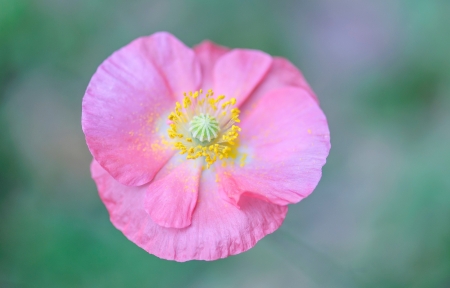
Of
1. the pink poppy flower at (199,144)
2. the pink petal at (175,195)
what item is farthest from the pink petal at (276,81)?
the pink petal at (175,195)

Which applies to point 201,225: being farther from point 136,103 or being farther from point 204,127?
point 136,103

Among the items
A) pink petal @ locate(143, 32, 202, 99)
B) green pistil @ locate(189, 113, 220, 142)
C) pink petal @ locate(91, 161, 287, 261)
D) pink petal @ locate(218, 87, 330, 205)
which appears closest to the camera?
pink petal @ locate(91, 161, 287, 261)

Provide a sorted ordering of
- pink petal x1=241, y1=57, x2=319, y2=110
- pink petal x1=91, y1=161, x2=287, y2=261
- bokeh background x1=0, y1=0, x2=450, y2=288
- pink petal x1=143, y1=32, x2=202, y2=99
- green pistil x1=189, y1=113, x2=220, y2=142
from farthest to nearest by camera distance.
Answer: bokeh background x1=0, y1=0, x2=450, y2=288 < pink petal x1=241, y1=57, x2=319, y2=110 < pink petal x1=143, y1=32, x2=202, y2=99 < green pistil x1=189, y1=113, x2=220, y2=142 < pink petal x1=91, y1=161, x2=287, y2=261

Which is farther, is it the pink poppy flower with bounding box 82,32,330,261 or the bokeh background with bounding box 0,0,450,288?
the bokeh background with bounding box 0,0,450,288

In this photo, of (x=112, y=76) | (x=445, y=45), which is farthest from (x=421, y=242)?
(x=112, y=76)

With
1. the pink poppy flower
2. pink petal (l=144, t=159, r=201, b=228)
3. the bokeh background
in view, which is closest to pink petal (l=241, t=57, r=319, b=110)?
the pink poppy flower

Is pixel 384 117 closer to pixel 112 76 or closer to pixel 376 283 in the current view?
pixel 376 283

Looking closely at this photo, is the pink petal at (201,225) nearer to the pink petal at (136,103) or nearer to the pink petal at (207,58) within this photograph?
the pink petal at (136,103)

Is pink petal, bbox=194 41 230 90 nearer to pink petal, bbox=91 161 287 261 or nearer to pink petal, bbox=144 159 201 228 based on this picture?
pink petal, bbox=144 159 201 228
